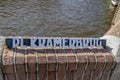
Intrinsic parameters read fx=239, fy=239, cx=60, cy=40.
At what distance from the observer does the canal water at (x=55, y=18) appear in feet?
32.8

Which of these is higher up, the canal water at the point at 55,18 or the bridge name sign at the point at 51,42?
the bridge name sign at the point at 51,42

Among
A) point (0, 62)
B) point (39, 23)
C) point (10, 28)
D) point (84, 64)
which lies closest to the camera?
point (0, 62)

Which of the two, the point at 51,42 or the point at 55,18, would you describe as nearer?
the point at 51,42

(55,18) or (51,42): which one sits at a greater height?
(51,42)

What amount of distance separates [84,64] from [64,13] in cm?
1014

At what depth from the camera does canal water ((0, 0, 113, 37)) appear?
9984mm

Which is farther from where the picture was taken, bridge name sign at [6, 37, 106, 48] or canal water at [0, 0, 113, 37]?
canal water at [0, 0, 113, 37]

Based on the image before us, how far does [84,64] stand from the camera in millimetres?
2635

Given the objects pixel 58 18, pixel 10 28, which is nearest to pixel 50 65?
pixel 10 28

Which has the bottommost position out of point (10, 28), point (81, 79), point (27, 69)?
point (10, 28)

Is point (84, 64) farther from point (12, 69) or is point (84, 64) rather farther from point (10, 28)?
point (10, 28)

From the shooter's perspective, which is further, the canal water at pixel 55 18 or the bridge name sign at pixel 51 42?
the canal water at pixel 55 18

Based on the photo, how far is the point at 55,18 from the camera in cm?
1173

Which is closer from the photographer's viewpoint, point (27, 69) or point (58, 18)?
point (27, 69)
